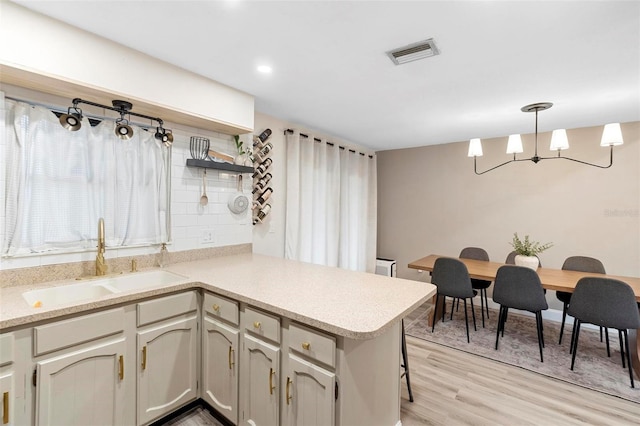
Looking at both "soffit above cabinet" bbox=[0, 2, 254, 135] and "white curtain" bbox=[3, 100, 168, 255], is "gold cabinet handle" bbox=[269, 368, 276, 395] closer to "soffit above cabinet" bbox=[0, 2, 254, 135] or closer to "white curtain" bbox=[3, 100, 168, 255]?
"white curtain" bbox=[3, 100, 168, 255]

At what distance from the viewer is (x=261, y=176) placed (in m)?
3.10

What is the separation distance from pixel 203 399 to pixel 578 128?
4.84m

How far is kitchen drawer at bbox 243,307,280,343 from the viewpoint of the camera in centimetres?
151

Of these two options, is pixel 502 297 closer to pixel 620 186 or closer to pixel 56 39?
pixel 620 186

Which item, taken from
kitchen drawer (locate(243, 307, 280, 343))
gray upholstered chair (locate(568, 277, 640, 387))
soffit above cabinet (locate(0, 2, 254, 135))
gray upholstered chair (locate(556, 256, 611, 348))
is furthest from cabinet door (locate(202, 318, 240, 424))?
gray upholstered chair (locate(556, 256, 611, 348))

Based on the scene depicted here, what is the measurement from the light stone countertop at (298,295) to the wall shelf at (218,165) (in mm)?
790

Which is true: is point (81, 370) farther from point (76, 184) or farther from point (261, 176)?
point (261, 176)

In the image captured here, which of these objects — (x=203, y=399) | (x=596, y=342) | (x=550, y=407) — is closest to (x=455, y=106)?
(x=550, y=407)

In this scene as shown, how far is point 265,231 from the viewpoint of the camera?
3254 millimetres

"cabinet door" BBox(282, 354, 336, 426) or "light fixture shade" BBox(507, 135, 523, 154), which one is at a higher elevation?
"light fixture shade" BBox(507, 135, 523, 154)

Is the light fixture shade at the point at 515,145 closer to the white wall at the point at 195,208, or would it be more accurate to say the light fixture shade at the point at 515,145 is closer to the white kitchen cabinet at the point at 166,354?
the white wall at the point at 195,208

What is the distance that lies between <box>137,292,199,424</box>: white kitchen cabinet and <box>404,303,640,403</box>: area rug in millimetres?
2282

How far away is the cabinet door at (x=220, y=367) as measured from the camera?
1.74 meters

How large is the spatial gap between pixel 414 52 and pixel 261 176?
5.97 ft
